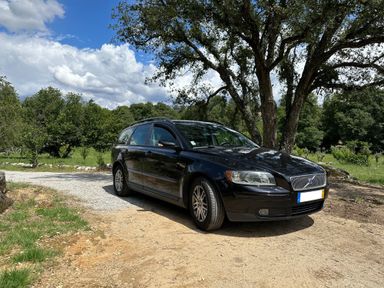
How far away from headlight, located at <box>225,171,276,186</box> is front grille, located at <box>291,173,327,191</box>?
1.01ft

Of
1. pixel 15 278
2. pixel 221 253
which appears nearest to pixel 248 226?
pixel 221 253

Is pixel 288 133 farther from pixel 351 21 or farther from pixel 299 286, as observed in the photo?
pixel 299 286

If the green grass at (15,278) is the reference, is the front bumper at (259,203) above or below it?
above

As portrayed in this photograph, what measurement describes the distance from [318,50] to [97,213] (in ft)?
23.3

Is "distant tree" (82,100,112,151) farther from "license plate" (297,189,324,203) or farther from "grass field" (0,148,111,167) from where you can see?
"license plate" (297,189,324,203)

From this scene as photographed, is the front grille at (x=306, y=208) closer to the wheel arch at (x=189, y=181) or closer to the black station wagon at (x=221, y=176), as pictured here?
the black station wagon at (x=221, y=176)

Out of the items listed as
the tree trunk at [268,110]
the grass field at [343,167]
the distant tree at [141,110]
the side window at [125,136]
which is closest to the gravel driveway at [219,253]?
the side window at [125,136]

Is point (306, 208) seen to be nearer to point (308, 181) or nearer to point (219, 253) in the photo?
point (308, 181)

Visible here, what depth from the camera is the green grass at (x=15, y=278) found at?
3.49 m

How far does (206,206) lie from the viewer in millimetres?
5148

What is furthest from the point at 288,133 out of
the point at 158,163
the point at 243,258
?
the point at 243,258

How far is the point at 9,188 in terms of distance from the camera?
8336 mm

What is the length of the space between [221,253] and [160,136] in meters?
2.89

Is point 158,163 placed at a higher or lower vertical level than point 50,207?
higher
